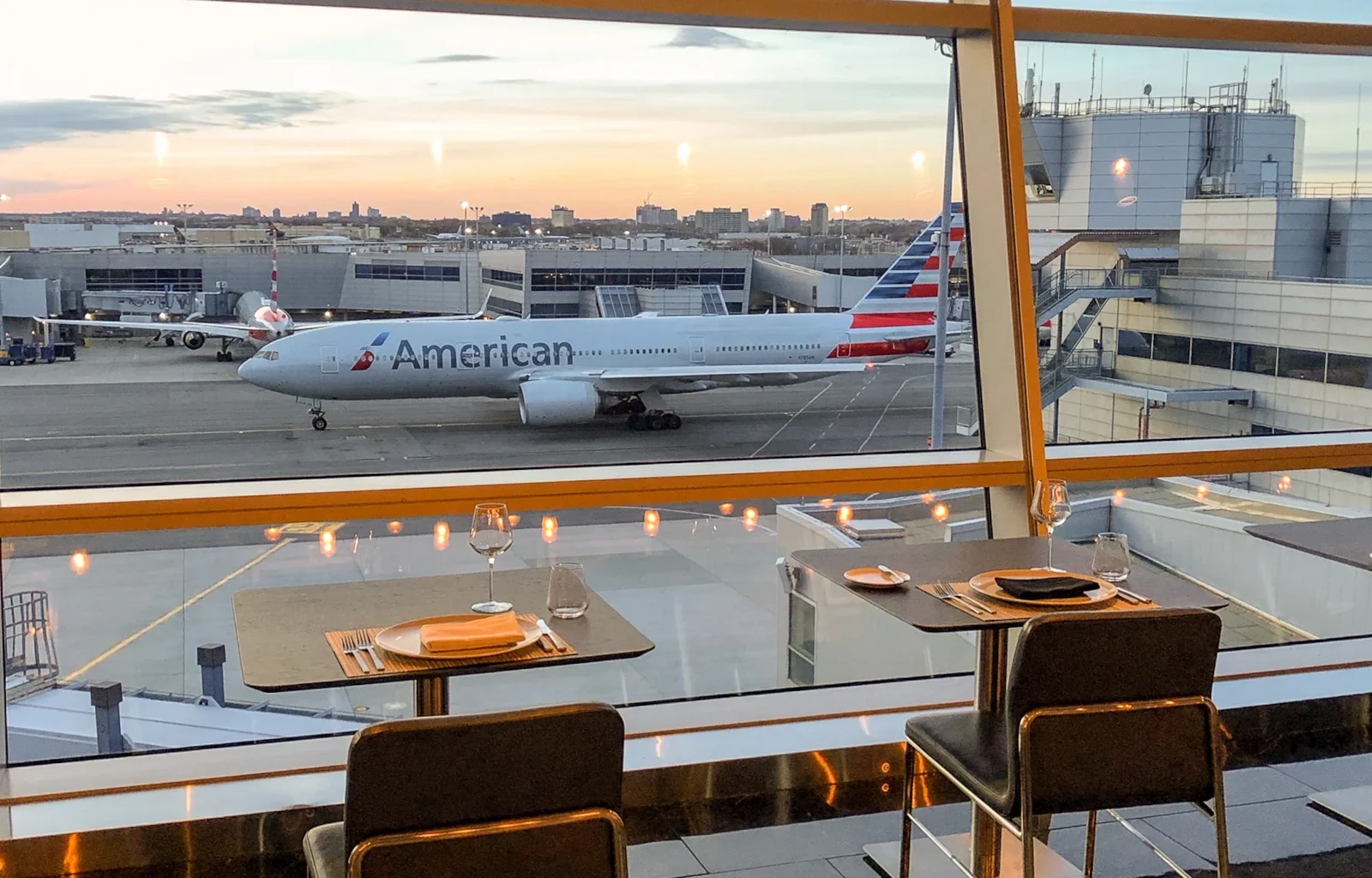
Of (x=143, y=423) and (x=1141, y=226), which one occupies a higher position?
(x=1141, y=226)

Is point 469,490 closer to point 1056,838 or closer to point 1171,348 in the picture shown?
→ point 1056,838

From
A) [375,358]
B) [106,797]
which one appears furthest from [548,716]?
[375,358]

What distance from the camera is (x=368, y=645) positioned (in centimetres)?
182

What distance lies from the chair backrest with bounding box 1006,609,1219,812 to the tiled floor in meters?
0.70

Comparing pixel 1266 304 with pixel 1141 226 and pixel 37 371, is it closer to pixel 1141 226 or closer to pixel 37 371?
pixel 1141 226

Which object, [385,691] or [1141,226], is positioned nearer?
[385,691]

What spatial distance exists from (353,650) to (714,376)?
3.11 m

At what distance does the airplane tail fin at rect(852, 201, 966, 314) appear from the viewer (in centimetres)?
335

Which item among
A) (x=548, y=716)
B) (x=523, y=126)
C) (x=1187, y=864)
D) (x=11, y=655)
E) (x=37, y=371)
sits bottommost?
(x=1187, y=864)

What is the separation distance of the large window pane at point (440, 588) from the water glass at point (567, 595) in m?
0.09

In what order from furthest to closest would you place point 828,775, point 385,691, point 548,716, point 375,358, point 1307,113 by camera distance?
point 375,358
point 1307,113
point 385,691
point 828,775
point 548,716

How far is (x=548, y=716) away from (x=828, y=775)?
173 cm

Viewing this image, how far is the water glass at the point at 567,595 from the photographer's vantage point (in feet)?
6.57

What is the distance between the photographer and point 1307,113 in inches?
144
